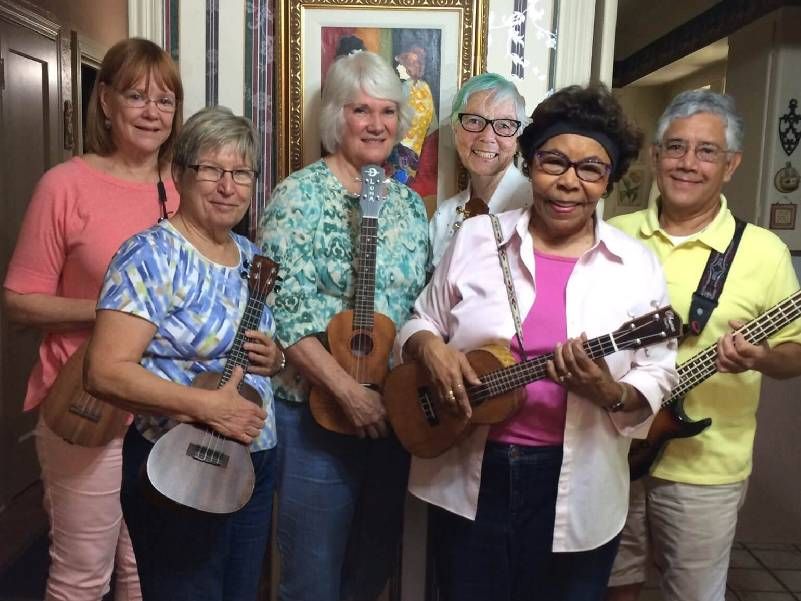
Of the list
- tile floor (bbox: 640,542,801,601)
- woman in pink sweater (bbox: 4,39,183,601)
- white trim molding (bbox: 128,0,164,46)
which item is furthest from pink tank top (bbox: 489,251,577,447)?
tile floor (bbox: 640,542,801,601)

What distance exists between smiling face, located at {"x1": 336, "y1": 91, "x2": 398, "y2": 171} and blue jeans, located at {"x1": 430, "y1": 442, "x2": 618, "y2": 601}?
2.37 feet

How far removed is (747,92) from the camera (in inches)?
156

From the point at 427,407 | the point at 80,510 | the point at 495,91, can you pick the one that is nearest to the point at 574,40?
the point at 495,91

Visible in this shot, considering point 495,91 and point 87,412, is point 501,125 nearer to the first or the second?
point 495,91

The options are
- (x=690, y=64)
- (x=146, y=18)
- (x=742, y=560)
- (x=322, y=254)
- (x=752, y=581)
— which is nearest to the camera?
(x=322, y=254)

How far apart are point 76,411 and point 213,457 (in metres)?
0.44

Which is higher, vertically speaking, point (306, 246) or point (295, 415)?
point (306, 246)

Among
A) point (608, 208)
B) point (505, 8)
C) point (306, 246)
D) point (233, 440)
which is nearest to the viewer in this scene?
point (233, 440)

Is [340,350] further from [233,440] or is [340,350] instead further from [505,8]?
[505,8]

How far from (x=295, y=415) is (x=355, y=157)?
62 centimetres

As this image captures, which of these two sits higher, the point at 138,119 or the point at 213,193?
the point at 138,119

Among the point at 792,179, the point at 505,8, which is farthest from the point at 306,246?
the point at 792,179

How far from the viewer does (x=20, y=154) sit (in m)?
3.36

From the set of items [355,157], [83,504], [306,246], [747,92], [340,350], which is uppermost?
[747,92]
